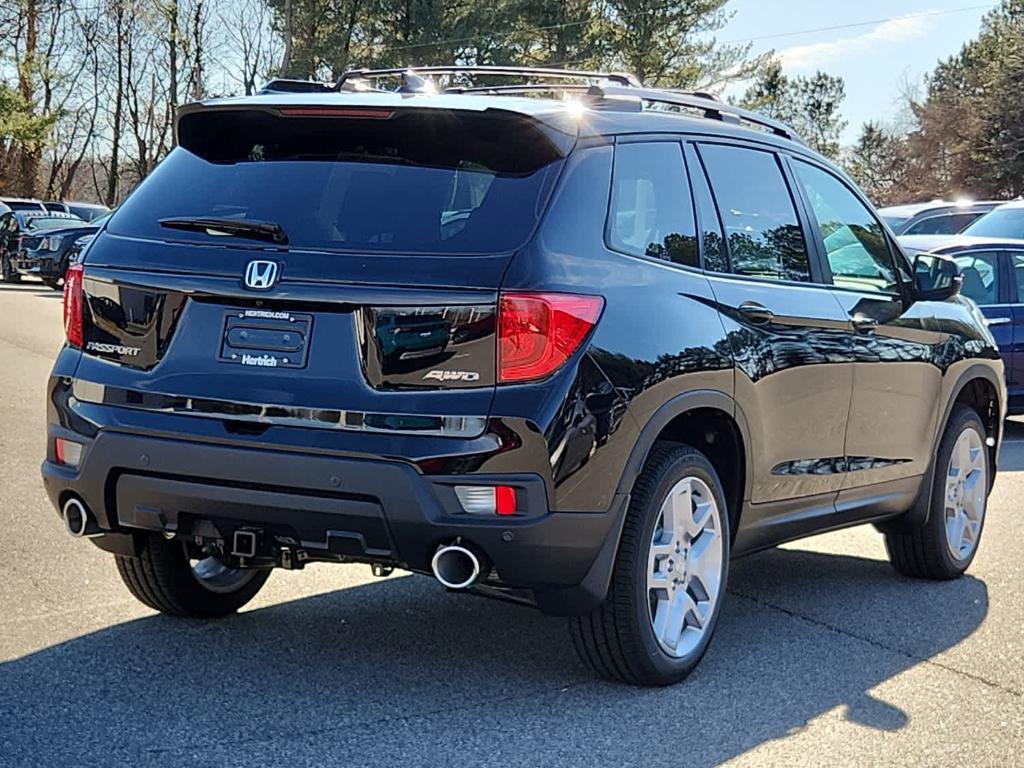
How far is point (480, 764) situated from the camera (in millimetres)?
3914

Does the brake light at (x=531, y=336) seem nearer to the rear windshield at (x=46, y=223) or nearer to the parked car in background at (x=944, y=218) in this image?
the parked car in background at (x=944, y=218)

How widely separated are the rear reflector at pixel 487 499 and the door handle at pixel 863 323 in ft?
7.14

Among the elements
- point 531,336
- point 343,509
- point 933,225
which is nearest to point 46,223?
point 933,225

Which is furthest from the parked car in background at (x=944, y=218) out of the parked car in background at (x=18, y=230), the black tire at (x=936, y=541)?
the parked car in background at (x=18, y=230)

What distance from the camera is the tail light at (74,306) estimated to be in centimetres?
454

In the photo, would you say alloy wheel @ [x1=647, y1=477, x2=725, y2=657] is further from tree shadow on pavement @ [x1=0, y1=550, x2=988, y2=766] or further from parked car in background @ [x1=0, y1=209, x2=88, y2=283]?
parked car in background @ [x1=0, y1=209, x2=88, y2=283]

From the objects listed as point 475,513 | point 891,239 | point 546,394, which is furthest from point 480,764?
point 891,239

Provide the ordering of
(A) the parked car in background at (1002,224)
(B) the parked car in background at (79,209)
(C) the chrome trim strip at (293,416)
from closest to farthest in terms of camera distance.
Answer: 1. (C) the chrome trim strip at (293,416)
2. (A) the parked car in background at (1002,224)
3. (B) the parked car in background at (79,209)

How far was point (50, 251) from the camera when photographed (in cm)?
2728

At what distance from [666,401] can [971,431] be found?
2.84m

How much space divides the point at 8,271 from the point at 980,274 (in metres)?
23.0

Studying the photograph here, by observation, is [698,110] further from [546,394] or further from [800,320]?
[546,394]

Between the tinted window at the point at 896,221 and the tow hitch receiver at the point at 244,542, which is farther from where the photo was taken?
the tinted window at the point at 896,221

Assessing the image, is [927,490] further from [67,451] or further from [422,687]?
[67,451]
